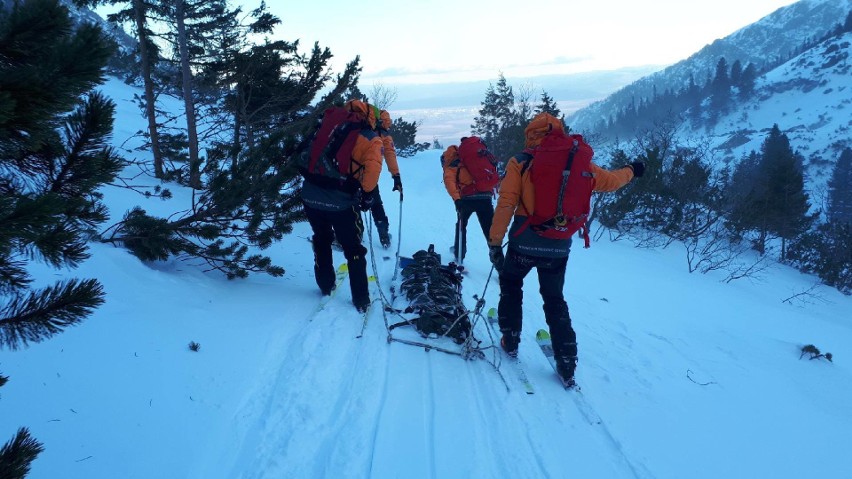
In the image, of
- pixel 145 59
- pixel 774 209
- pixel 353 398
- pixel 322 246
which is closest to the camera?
pixel 353 398

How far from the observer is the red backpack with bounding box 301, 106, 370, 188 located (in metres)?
4.51

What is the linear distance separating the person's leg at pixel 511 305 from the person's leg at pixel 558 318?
238 mm

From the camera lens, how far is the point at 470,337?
4.27m

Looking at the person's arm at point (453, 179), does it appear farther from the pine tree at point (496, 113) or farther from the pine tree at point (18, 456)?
the pine tree at point (496, 113)

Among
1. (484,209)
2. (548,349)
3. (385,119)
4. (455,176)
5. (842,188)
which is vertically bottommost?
(842,188)

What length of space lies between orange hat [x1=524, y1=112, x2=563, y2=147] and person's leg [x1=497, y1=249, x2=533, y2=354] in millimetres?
1057

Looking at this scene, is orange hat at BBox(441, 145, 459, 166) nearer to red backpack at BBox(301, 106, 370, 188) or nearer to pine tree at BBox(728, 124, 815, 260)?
red backpack at BBox(301, 106, 370, 188)

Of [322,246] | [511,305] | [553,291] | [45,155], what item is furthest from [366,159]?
[45,155]

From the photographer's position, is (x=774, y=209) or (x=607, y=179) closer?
(x=607, y=179)

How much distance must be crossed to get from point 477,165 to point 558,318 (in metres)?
3.53

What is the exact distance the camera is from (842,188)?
198 feet

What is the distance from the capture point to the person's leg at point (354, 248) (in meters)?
4.79

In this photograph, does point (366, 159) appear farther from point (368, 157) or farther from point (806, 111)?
point (806, 111)

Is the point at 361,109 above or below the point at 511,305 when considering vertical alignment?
above
